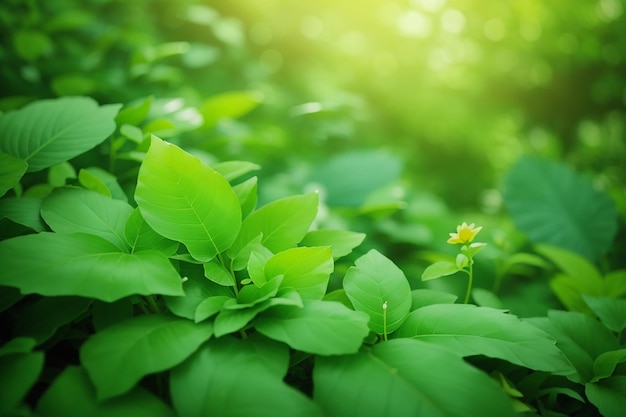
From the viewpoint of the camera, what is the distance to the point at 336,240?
993 mm

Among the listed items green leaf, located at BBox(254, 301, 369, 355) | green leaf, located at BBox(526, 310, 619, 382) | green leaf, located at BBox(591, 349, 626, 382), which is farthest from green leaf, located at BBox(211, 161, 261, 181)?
green leaf, located at BBox(591, 349, 626, 382)

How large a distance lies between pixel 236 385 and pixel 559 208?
1.47 meters

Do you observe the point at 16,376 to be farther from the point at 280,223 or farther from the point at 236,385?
the point at 280,223

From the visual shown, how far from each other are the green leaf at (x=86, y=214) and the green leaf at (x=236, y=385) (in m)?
0.29

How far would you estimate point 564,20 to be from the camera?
319 cm

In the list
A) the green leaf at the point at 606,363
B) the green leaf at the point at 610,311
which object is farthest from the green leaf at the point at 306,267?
the green leaf at the point at 610,311

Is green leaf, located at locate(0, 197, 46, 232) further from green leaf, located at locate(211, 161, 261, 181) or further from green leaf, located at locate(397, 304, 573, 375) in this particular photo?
green leaf, located at locate(397, 304, 573, 375)

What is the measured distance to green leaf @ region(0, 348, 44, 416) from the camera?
640 mm

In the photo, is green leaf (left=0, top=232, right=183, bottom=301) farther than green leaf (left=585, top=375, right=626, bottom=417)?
No

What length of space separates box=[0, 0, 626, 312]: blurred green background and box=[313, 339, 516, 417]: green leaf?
0.70 meters

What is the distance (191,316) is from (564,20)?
134 inches

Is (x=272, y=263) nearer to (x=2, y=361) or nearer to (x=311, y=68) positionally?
(x=2, y=361)

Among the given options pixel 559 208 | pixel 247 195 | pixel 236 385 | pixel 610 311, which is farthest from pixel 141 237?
pixel 559 208

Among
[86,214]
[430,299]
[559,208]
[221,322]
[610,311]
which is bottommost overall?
[559,208]
